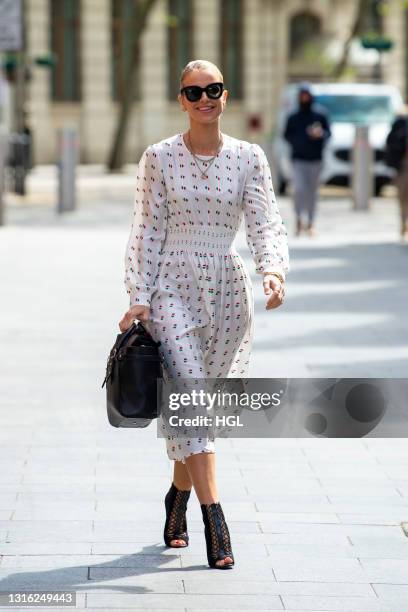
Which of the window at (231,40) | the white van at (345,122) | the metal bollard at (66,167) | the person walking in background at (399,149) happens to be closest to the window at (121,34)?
the window at (231,40)

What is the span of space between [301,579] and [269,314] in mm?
7406

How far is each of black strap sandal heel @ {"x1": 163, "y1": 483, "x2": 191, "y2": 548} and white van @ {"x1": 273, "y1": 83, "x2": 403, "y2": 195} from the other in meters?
22.0

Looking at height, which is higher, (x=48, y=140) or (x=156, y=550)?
(x=156, y=550)

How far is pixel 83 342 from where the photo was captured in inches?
435

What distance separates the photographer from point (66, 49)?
4866 centimetres

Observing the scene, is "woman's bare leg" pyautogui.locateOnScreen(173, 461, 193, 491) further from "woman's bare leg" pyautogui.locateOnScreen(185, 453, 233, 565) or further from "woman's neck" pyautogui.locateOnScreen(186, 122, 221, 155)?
"woman's neck" pyautogui.locateOnScreen(186, 122, 221, 155)

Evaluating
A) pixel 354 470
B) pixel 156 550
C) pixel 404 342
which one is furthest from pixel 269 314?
pixel 156 550

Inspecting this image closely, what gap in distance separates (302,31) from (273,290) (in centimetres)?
4691

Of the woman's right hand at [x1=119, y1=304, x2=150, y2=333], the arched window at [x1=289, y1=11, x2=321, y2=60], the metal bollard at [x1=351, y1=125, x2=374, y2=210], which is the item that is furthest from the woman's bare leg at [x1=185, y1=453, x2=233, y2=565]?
the arched window at [x1=289, y1=11, x2=321, y2=60]

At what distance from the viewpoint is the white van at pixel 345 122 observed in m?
29.2

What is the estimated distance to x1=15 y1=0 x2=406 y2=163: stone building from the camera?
4847 centimetres

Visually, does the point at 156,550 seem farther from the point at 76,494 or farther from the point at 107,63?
the point at 107,63

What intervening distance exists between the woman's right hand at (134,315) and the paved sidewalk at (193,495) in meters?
0.76

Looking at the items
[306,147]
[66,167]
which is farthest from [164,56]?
[306,147]
